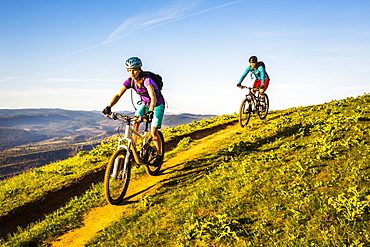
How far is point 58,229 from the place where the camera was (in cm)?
745

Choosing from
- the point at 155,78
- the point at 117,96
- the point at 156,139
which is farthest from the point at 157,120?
the point at 117,96

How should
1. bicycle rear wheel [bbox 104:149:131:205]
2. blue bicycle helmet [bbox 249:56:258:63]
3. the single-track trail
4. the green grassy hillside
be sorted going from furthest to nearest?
blue bicycle helmet [bbox 249:56:258:63] → bicycle rear wheel [bbox 104:149:131:205] → the single-track trail → the green grassy hillside

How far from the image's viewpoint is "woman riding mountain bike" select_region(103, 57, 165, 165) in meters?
8.32

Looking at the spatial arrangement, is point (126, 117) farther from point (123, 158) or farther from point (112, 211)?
point (112, 211)

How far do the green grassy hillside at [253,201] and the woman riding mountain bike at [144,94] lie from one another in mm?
2308

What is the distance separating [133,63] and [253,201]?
5897 mm

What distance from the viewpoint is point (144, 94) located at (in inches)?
360

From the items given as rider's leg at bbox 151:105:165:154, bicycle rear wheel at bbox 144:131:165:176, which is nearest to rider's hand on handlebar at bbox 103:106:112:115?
rider's leg at bbox 151:105:165:154

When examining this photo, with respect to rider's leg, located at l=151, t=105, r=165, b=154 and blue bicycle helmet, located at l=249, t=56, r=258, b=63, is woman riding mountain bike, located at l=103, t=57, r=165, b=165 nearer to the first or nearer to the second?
rider's leg, located at l=151, t=105, r=165, b=154

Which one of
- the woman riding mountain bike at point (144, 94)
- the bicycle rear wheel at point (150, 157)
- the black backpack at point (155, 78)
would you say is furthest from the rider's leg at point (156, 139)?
the black backpack at point (155, 78)

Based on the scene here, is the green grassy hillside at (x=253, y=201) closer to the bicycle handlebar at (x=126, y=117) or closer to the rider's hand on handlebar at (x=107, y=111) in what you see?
the bicycle handlebar at (x=126, y=117)

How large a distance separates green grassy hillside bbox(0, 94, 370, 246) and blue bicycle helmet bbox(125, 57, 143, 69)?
14.9 ft

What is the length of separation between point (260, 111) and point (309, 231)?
13740 mm

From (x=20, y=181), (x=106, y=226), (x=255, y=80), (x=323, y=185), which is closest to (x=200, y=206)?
(x=106, y=226)
